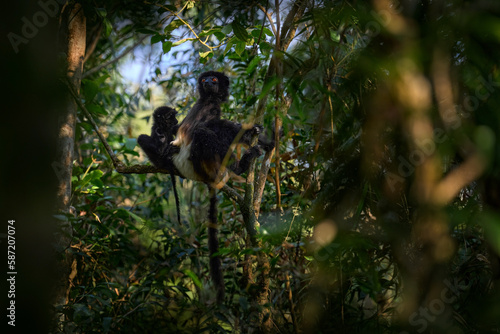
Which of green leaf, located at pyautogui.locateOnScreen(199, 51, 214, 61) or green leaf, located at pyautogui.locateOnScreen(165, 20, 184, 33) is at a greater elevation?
green leaf, located at pyautogui.locateOnScreen(165, 20, 184, 33)

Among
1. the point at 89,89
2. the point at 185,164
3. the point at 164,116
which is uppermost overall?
the point at 89,89

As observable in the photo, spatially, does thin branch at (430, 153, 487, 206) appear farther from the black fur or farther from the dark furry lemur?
the black fur

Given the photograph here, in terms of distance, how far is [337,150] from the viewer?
2229 mm

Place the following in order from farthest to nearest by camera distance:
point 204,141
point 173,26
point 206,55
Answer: point 204,141, point 206,55, point 173,26

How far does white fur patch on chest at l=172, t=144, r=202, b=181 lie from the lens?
4895mm

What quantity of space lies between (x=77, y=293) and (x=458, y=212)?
3.38m

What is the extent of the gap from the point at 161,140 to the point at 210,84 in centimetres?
93

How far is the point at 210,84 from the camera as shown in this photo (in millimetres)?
5102

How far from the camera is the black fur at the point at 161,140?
189 inches

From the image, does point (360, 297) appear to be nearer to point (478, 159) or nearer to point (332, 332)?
point (332, 332)
